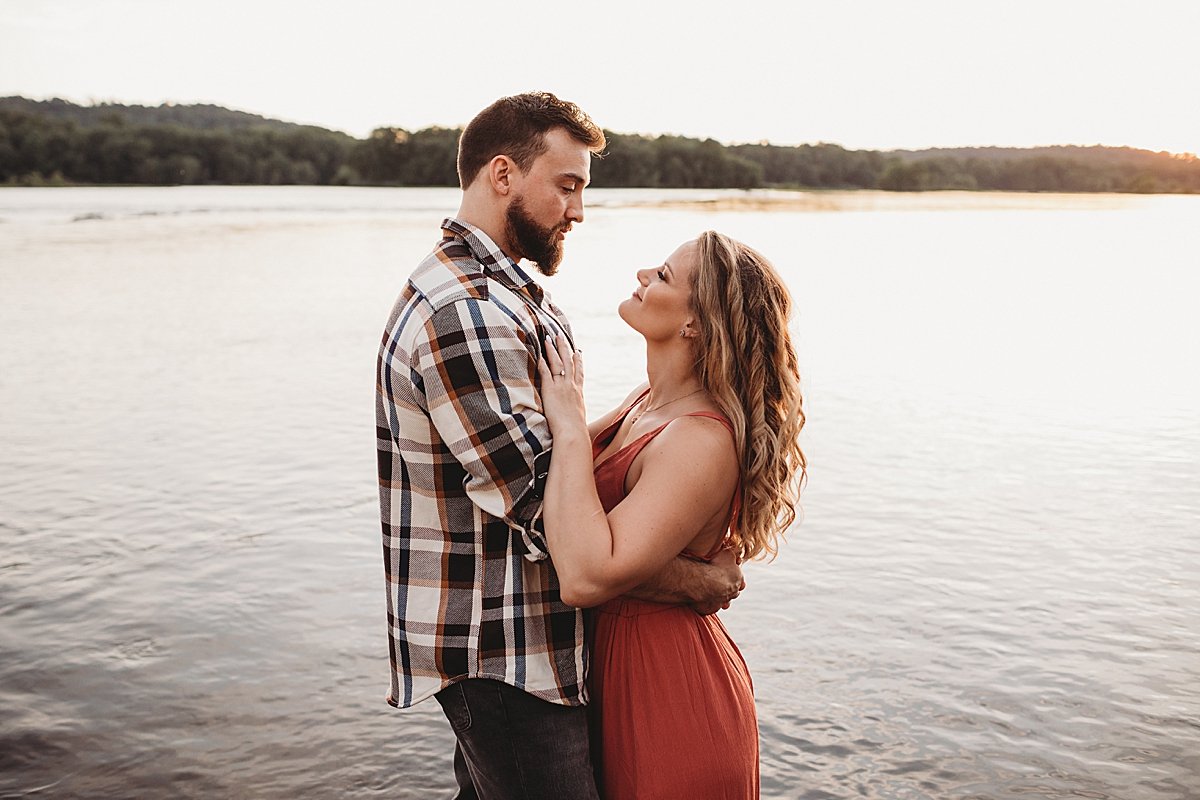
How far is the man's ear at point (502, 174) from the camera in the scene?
114 inches

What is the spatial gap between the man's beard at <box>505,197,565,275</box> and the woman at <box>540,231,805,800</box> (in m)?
0.27

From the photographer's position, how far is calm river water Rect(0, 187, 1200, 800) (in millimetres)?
4934

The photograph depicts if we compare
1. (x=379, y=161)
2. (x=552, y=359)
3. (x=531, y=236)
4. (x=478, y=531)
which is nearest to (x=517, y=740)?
(x=478, y=531)

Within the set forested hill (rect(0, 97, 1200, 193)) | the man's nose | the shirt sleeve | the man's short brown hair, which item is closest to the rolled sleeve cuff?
the shirt sleeve

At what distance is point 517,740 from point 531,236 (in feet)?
4.06

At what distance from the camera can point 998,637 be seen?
609 centimetres

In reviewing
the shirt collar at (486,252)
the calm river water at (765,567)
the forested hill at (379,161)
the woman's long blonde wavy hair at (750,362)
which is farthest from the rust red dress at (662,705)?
the forested hill at (379,161)

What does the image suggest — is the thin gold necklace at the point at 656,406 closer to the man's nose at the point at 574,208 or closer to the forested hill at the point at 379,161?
the man's nose at the point at 574,208

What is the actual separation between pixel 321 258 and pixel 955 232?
23435 millimetres

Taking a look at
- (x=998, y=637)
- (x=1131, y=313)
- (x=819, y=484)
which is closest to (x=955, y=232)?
(x=1131, y=313)

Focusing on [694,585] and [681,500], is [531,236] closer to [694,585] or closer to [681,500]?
[681,500]

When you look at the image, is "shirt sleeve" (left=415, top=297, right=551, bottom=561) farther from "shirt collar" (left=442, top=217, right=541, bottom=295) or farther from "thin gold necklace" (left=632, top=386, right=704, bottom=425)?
"thin gold necklace" (left=632, top=386, right=704, bottom=425)

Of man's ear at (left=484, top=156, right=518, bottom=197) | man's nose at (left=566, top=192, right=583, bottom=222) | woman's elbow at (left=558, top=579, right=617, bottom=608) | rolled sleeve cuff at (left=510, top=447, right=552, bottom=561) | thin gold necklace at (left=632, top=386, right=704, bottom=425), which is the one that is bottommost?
woman's elbow at (left=558, top=579, right=617, bottom=608)

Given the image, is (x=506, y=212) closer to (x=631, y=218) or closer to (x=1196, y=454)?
(x=1196, y=454)
